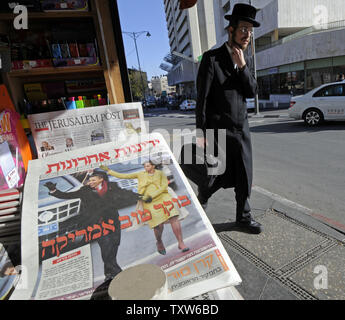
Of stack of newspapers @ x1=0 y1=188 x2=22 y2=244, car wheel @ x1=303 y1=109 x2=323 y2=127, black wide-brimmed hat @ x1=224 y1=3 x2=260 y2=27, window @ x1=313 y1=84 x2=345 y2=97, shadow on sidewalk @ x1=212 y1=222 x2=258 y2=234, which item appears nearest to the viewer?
stack of newspapers @ x1=0 y1=188 x2=22 y2=244

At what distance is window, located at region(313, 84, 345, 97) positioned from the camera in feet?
26.7

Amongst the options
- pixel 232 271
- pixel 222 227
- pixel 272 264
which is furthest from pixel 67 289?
pixel 222 227

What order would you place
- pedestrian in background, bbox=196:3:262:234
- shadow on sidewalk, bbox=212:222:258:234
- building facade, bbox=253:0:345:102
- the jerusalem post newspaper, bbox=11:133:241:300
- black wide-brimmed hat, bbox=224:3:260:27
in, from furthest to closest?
building facade, bbox=253:0:345:102 < shadow on sidewalk, bbox=212:222:258:234 < pedestrian in background, bbox=196:3:262:234 < black wide-brimmed hat, bbox=224:3:260:27 < the jerusalem post newspaper, bbox=11:133:241:300

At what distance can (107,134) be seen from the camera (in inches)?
71.2

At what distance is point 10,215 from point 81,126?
73 cm

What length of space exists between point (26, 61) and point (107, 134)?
852 mm

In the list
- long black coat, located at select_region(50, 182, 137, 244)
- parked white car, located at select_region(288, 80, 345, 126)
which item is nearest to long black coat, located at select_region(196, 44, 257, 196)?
long black coat, located at select_region(50, 182, 137, 244)

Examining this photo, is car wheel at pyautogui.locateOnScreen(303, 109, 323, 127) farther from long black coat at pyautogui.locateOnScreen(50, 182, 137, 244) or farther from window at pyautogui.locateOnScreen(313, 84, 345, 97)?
long black coat at pyautogui.locateOnScreen(50, 182, 137, 244)

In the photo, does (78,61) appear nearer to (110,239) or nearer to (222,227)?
(110,239)

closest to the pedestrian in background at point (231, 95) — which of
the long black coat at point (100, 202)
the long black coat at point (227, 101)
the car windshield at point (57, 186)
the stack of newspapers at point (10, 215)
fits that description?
the long black coat at point (227, 101)

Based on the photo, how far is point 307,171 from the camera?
4629 millimetres

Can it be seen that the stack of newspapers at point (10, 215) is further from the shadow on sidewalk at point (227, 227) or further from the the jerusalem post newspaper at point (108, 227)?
the shadow on sidewalk at point (227, 227)

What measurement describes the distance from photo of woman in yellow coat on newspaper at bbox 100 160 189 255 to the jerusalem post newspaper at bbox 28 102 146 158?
0.36 meters

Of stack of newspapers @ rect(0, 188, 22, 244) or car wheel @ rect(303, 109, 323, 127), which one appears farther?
car wheel @ rect(303, 109, 323, 127)
